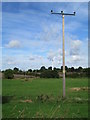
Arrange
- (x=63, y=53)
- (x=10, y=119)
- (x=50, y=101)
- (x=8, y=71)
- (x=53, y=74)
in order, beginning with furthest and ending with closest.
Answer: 1. (x=53, y=74)
2. (x=8, y=71)
3. (x=63, y=53)
4. (x=50, y=101)
5. (x=10, y=119)

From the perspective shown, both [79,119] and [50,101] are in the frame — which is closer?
[79,119]

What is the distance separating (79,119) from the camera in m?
8.66

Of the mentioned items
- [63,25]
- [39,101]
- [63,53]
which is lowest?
[39,101]

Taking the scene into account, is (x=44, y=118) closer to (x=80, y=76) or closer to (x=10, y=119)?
(x=10, y=119)

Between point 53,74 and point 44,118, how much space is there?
61437mm

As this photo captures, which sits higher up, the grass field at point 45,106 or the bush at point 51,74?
the bush at point 51,74

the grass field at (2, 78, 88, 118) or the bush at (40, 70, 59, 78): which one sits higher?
the bush at (40, 70, 59, 78)

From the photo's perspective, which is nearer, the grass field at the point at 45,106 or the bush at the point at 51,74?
the grass field at the point at 45,106

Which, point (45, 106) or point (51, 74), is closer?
point (45, 106)

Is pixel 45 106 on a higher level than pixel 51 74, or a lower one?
lower

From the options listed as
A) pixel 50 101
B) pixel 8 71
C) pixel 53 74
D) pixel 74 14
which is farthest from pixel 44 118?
pixel 53 74

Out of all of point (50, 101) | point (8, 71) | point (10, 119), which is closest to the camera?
point (10, 119)

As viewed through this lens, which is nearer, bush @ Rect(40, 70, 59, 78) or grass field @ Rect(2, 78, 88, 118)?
grass field @ Rect(2, 78, 88, 118)

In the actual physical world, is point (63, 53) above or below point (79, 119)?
above
